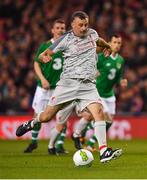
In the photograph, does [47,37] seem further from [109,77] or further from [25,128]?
[25,128]

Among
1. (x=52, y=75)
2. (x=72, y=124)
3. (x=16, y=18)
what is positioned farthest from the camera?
(x=16, y=18)

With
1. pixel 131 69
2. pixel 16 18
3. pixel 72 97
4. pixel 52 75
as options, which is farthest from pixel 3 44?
pixel 72 97

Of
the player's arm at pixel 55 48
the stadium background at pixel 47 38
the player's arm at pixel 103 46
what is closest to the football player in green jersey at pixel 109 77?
the player's arm at pixel 103 46

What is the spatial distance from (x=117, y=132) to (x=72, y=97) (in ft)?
30.9

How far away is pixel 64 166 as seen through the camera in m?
11.0

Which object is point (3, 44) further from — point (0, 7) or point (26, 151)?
point (26, 151)

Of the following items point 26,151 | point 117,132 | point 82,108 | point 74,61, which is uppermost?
point 74,61

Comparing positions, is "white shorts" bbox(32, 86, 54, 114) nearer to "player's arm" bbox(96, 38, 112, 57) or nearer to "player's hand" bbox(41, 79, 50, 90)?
"player's hand" bbox(41, 79, 50, 90)

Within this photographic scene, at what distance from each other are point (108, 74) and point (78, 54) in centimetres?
420

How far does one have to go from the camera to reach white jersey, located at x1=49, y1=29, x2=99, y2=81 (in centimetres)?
1128

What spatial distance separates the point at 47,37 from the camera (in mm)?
23859

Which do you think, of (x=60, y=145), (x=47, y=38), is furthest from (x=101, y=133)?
(x=47, y=38)

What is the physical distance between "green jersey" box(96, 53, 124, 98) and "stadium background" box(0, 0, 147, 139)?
523 cm

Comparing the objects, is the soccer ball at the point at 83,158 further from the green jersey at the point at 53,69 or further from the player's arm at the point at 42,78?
the green jersey at the point at 53,69
